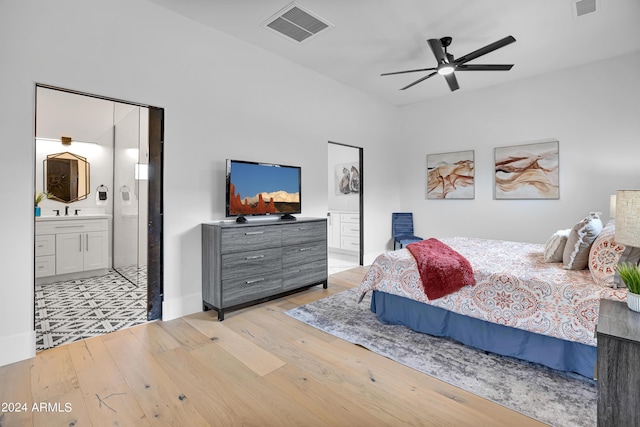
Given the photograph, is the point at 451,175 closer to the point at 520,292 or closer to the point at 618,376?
the point at 520,292

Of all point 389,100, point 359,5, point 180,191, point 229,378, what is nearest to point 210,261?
point 180,191

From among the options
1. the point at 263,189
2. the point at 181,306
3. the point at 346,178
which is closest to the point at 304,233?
the point at 263,189

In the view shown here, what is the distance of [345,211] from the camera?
6414 mm

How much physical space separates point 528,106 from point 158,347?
5.64 m

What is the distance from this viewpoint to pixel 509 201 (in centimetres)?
493

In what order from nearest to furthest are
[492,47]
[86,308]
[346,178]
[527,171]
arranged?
[492,47] < [86,308] < [527,171] < [346,178]

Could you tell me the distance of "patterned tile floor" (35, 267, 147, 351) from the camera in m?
2.76

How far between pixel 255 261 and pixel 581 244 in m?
2.82

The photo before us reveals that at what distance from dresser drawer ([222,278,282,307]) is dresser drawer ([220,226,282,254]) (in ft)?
1.02

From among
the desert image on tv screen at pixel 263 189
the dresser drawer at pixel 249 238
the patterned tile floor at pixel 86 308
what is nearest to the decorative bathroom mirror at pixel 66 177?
the patterned tile floor at pixel 86 308

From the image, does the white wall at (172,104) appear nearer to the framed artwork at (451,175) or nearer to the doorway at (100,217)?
the doorway at (100,217)

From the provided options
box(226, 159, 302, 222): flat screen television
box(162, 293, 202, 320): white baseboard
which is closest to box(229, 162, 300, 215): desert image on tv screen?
box(226, 159, 302, 222): flat screen television

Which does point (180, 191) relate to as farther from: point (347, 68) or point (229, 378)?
point (347, 68)

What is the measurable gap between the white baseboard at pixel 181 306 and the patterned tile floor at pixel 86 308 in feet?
0.74
